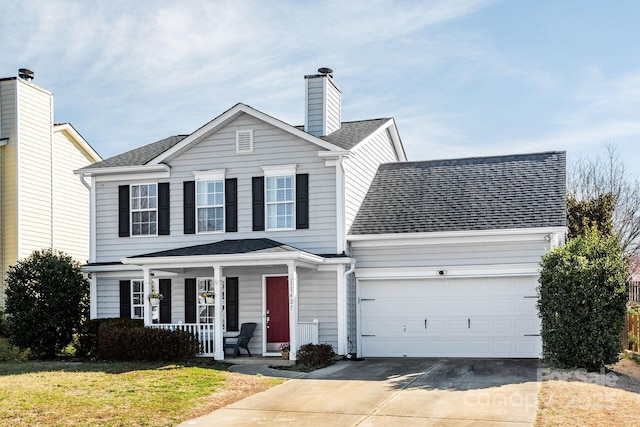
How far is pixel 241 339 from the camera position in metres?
19.7

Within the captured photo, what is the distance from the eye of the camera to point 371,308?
20297 mm

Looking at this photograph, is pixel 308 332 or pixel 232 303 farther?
pixel 232 303

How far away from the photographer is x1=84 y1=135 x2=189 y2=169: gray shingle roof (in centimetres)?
2231

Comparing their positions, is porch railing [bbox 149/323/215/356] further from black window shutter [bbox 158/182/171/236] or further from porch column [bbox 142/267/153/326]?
black window shutter [bbox 158/182/171/236]

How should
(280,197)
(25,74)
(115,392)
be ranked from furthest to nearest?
(25,74)
(280,197)
(115,392)

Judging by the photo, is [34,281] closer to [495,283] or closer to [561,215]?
[495,283]

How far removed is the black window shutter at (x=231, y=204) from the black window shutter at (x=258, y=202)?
546mm

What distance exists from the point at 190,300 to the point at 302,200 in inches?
170

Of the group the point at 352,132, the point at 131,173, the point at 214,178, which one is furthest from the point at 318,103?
the point at 131,173

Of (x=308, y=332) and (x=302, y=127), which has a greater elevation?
(x=302, y=127)

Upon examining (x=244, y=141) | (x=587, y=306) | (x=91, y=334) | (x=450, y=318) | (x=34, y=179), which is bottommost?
(x=91, y=334)

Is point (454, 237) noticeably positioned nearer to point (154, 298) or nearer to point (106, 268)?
point (154, 298)

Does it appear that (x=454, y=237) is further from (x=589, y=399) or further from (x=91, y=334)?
(x=91, y=334)

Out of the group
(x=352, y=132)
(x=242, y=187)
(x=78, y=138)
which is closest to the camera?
(x=242, y=187)
